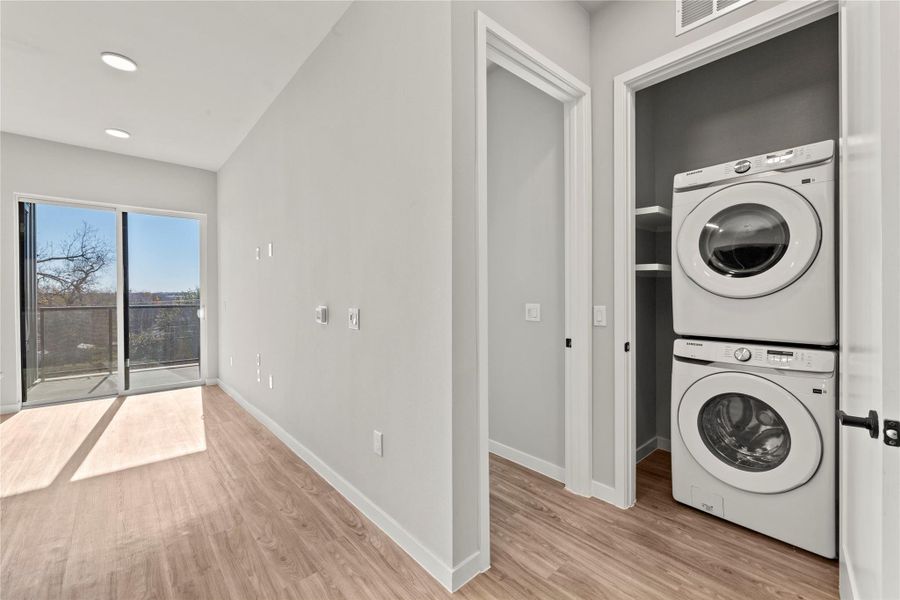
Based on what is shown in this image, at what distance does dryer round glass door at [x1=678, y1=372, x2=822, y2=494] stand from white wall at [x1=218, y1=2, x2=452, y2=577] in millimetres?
1289

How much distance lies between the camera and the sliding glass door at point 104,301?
3.95m

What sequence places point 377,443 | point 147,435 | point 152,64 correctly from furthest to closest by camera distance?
point 147,435
point 152,64
point 377,443

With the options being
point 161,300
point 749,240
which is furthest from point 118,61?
point 749,240

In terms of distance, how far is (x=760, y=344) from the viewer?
184 centimetres

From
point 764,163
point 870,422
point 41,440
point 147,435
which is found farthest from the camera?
point 147,435

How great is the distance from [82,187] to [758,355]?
19.0 ft

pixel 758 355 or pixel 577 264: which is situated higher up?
pixel 577 264

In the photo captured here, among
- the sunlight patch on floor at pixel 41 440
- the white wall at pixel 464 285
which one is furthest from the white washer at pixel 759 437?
the sunlight patch on floor at pixel 41 440

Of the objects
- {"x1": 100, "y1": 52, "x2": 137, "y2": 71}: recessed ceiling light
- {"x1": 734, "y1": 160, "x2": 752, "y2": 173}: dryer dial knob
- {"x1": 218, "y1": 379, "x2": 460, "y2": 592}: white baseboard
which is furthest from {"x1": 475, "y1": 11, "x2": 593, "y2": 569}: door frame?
{"x1": 100, "y1": 52, "x2": 137, "y2": 71}: recessed ceiling light

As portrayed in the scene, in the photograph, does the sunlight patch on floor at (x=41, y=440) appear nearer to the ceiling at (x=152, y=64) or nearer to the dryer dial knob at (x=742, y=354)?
the ceiling at (x=152, y=64)

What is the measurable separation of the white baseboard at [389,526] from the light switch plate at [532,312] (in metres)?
1.36

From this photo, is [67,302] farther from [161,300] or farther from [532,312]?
[532,312]

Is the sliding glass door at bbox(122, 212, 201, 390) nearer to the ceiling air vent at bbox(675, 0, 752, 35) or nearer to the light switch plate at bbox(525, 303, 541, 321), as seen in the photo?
the light switch plate at bbox(525, 303, 541, 321)

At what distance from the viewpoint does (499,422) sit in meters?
2.78
